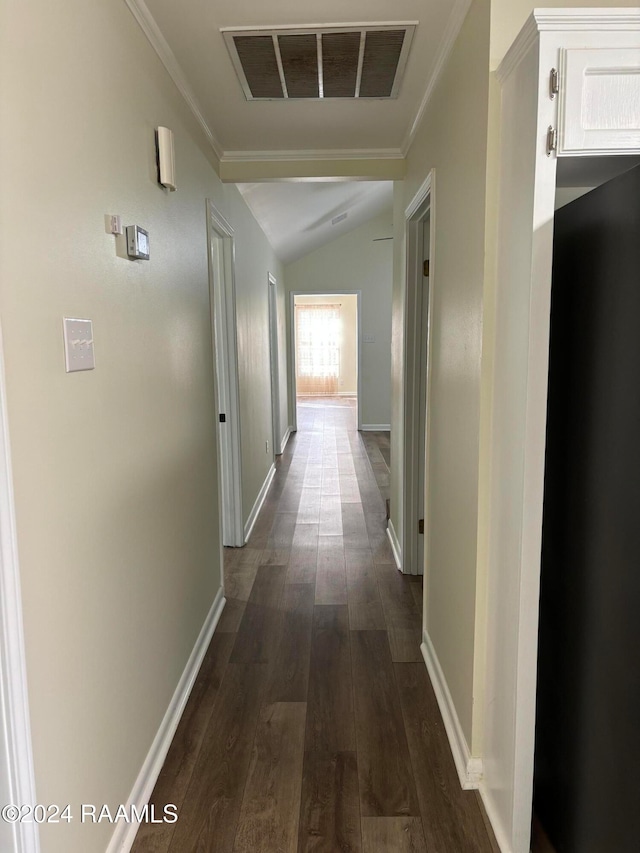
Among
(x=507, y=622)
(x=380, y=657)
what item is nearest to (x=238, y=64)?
(x=507, y=622)

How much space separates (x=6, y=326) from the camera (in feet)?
3.33

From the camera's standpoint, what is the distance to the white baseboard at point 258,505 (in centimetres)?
411

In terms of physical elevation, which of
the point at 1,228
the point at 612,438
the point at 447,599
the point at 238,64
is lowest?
the point at 447,599

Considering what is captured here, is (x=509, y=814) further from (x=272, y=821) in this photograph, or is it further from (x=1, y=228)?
(x=1, y=228)

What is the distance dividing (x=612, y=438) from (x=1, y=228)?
125 centimetres

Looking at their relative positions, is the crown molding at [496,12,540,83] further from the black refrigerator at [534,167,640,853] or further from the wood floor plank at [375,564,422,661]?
the wood floor plank at [375,564,422,661]

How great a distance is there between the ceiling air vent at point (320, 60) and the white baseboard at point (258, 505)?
2730mm

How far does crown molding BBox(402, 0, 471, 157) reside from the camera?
1.72m

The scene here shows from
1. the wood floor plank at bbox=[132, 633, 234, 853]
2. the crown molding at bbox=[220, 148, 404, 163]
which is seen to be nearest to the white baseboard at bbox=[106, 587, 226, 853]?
the wood floor plank at bbox=[132, 633, 234, 853]

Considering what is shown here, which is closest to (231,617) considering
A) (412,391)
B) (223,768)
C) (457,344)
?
(223,768)

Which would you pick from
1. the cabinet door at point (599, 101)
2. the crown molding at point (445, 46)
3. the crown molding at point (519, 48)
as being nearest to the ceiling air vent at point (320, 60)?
the crown molding at point (445, 46)

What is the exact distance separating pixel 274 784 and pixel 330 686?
0.56 metres

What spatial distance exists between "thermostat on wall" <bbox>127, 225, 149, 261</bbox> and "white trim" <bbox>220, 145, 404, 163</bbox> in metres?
1.62

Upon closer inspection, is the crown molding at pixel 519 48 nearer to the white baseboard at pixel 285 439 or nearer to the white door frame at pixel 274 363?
the white door frame at pixel 274 363
